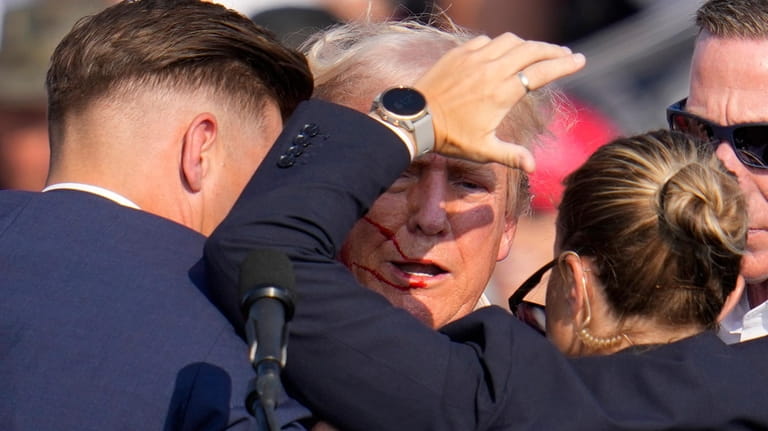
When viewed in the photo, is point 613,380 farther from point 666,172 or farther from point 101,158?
point 101,158

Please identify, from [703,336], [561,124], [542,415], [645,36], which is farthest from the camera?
[645,36]

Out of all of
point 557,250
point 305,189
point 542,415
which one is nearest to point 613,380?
point 542,415

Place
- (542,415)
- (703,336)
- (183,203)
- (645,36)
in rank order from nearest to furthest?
1. (542,415)
2. (703,336)
3. (183,203)
4. (645,36)

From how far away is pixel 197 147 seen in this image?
273 cm

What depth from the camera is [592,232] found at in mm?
2652

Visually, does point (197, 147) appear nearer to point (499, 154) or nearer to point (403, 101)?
point (403, 101)

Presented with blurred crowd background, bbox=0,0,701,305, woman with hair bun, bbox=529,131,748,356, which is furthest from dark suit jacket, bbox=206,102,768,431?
blurred crowd background, bbox=0,0,701,305

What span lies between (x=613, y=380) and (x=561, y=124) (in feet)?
4.34

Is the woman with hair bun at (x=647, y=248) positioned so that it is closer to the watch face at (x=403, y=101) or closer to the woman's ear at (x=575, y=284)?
the woman's ear at (x=575, y=284)

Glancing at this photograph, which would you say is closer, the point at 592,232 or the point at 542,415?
the point at 542,415

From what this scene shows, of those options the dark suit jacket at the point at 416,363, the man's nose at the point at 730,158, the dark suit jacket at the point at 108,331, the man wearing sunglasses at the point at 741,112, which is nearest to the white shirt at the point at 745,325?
the man wearing sunglasses at the point at 741,112

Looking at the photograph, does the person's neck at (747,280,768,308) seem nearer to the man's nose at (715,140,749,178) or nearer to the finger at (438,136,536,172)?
the man's nose at (715,140,749,178)

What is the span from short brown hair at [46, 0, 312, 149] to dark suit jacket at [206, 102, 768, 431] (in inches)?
13.6

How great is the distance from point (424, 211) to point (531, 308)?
1.10 feet
